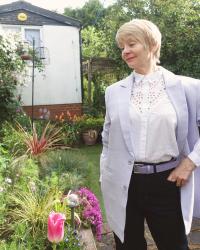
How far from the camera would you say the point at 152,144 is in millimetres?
1975

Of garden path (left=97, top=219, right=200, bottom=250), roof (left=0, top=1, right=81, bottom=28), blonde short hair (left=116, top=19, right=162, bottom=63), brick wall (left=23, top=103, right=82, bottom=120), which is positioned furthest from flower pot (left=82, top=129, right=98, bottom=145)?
blonde short hair (left=116, top=19, right=162, bottom=63)

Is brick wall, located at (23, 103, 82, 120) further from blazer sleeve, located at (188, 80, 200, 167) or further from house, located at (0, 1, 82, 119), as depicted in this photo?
blazer sleeve, located at (188, 80, 200, 167)

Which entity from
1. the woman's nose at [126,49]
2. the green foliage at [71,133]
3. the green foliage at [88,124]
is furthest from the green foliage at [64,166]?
the green foliage at [88,124]

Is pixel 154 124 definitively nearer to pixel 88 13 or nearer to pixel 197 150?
pixel 197 150

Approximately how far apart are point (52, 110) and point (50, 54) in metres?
1.87

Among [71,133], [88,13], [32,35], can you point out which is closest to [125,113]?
[71,133]

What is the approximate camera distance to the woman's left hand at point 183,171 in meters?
1.98

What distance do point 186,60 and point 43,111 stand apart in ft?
15.7

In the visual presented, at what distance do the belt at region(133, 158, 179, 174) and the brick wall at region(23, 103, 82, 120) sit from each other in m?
9.30

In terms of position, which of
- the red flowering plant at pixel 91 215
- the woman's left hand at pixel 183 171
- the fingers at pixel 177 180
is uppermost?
the woman's left hand at pixel 183 171

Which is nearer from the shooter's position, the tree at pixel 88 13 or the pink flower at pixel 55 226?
the pink flower at pixel 55 226

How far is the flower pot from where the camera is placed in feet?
31.3

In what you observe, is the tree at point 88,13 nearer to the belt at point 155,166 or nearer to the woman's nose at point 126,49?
the woman's nose at point 126,49

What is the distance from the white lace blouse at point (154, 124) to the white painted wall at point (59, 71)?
9.80 meters
